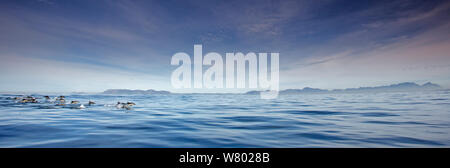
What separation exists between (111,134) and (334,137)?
701cm

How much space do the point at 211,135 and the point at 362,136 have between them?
482cm
